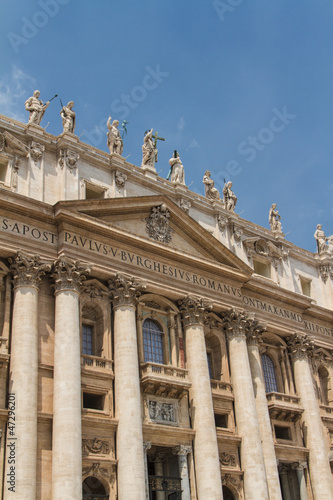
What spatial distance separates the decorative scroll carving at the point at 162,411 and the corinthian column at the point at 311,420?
423 inches

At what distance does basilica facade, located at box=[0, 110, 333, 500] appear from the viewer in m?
28.4

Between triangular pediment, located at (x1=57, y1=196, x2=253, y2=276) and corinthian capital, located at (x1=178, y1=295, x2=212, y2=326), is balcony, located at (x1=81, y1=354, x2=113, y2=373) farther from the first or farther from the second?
triangular pediment, located at (x1=57, y1=196, x2=253, y2=276)

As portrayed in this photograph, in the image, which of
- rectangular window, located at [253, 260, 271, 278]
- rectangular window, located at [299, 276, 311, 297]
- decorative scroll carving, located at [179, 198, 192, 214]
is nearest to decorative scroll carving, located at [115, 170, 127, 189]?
decorative scroll carving, located at [179, 198, 192, 214]

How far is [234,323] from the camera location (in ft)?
124

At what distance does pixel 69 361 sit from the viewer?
94.9ft

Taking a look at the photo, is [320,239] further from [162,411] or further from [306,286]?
[162,411]

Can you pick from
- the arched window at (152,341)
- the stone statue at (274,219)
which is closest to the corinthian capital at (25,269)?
the arched window at (152,341)

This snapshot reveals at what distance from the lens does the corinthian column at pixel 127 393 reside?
94.1 feet

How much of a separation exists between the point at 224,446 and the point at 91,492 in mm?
7946

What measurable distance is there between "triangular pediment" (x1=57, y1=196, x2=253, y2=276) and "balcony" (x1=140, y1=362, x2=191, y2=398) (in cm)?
655

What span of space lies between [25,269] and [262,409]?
1584 centimetres

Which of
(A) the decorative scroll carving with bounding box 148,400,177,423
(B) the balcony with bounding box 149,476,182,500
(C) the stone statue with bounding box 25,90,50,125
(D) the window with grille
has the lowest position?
(B) the balcony with bounding box 149,476,182,500

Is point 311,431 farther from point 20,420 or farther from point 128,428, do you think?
point 20,420

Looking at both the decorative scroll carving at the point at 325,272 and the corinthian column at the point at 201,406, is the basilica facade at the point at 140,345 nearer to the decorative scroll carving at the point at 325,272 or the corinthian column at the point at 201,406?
the corinthian column at the point at 201,406
